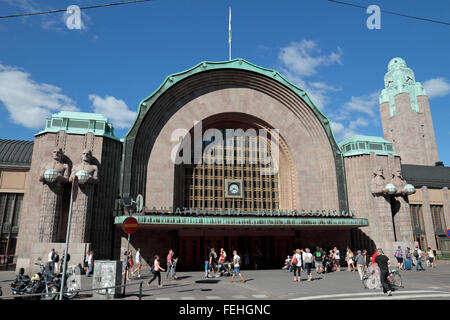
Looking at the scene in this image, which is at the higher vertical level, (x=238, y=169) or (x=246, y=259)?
(x=238, y=169)

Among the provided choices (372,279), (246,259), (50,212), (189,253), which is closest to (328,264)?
(246,259)

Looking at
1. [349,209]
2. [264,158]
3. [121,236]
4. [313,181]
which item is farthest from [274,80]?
[121,236]

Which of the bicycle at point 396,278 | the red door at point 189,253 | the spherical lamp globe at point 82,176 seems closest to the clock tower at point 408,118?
the red door at point 189,253

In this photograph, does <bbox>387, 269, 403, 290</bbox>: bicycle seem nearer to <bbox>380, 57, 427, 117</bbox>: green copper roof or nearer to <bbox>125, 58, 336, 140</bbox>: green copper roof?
<bbox>125, 58, 336, 140</bbox>: green copper roof

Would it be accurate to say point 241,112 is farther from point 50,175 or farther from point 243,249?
point 50,175

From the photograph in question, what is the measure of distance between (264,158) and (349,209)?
29.0 ft

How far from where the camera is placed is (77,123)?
2422 centimetres

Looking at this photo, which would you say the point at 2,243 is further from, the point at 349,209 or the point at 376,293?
the point at 349,209

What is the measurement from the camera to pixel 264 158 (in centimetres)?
3062

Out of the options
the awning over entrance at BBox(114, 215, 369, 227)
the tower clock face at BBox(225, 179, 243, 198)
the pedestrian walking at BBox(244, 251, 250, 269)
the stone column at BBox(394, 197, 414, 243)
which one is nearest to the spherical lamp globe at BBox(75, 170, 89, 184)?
the awning over entrance at BBox(114, 215, 369, 227)

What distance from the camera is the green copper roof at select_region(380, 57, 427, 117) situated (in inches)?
2514

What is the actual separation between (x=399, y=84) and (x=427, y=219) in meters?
37.1

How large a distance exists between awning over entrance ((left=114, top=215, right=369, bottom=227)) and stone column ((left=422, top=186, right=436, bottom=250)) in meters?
16.7

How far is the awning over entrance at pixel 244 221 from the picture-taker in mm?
21562
